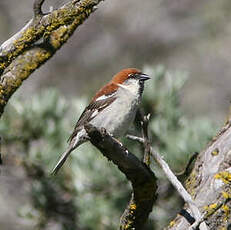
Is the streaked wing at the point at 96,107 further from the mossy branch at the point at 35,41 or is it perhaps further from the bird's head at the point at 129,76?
the mossy branch at the point at 35,41

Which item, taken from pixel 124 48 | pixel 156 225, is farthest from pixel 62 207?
pixel 124 48

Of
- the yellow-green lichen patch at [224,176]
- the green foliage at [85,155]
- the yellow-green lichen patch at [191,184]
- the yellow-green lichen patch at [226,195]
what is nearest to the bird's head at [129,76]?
the green foliage at [85,155]

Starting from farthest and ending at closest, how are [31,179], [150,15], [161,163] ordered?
[150,15] → [31,179] → [161,163]

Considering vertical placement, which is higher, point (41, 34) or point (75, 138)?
point (41, 34)

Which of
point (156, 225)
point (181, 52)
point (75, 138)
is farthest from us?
point (181, 52)

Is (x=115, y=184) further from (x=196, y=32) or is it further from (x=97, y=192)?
(x=196, y=32)

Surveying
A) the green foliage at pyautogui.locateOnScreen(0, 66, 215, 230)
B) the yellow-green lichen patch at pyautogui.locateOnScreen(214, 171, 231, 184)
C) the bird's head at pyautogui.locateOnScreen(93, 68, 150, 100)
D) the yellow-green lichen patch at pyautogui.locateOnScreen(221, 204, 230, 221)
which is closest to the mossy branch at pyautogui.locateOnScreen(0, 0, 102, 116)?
the bird's head at pyautogui.locateOnScreen(93, 68, 150, 100)

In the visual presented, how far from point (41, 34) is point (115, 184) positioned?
251cm

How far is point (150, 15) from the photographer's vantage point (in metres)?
9.41

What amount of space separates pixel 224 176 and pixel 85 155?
2.30 metres

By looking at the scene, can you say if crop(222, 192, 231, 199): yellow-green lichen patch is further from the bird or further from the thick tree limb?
the bird

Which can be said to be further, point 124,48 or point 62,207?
point 124,48

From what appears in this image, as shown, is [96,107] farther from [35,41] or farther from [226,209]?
[226,209]

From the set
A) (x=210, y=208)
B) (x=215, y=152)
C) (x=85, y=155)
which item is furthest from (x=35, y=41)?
(x=85, y=155)
